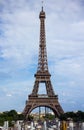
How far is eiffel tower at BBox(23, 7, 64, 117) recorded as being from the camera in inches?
2787

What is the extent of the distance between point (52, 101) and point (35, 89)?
139 inches

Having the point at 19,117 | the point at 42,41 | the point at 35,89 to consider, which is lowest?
the point at 19,117

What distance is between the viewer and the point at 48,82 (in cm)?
7119

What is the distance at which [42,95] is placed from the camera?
7200 centimetres

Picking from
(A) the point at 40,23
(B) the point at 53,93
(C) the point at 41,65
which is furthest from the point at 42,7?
(B) the point at 53,93

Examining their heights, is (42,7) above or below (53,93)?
above

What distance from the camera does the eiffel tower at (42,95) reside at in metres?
70.8

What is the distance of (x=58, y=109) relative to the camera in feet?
232

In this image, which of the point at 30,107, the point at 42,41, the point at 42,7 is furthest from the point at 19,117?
the point at 42,7

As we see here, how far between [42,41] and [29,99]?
1012 centimetres

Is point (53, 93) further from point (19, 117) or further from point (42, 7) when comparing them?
point (42, 7)

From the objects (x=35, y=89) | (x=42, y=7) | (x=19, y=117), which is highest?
(x=42, y=7)

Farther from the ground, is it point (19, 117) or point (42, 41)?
point (42, 41)

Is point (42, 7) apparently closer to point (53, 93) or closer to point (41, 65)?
point (41, 65)
